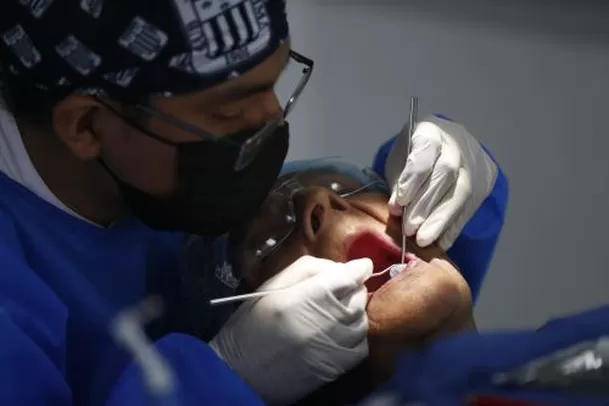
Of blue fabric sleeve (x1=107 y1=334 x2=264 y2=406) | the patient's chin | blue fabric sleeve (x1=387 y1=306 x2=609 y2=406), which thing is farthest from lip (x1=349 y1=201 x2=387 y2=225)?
blue fabric sleeve (x1=387 y1=306 x2=609 y2=406)

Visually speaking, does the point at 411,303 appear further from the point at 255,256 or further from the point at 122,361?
the point at 122,361

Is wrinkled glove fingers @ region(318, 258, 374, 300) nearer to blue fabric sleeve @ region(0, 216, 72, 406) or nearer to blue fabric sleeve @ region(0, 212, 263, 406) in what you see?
blue fabric sleeve @ region(0, 212, 263, 406)

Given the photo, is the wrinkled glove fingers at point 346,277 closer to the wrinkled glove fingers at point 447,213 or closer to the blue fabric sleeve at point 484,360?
the wrinkled glove fingers at point 447,213

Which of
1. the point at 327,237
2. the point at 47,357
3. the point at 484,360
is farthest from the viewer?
the point at 327,237

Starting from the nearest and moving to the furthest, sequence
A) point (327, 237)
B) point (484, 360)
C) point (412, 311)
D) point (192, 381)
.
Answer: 1. point (484, 360)
2. point (192, 381)
3. point (412, 311)
4. point (327, 237)

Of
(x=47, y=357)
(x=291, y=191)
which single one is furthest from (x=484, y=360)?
(x=291, y=191)

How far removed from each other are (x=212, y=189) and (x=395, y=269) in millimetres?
277

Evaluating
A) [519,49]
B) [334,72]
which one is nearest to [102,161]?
→ [334,72]

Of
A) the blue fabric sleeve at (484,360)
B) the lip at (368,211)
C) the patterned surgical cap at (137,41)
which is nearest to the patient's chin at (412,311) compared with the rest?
the lip at (368,211)

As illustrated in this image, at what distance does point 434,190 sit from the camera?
49.1 inches

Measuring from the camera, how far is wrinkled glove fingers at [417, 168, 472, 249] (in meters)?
1.22

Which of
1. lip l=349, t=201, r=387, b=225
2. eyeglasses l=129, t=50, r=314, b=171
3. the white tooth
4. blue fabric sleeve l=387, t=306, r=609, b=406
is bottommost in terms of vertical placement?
the white tooth

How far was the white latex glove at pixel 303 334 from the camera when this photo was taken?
1.07m

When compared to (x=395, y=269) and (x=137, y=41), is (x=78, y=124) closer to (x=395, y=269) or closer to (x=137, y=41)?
(x=137, y=41)
